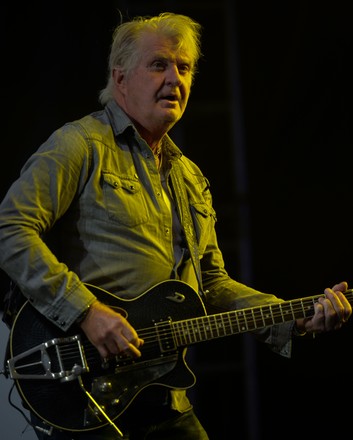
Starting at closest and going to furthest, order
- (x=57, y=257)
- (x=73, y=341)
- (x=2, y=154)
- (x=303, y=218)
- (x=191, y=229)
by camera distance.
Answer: (x=73, y=341) < (x=57, y=257) < (x=191, y=229) < (x=2, y=154) < (x=303, y=218)

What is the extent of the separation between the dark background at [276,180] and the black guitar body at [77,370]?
190 cm

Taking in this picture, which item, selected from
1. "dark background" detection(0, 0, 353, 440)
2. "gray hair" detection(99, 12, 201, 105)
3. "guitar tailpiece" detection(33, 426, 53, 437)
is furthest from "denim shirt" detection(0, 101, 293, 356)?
"dark background" detection(0, 0, 353, 440)

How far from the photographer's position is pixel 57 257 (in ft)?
8.07

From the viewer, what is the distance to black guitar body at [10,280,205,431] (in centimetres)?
221

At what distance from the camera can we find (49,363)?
7.24 feet

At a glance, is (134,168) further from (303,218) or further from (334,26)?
(334,26)

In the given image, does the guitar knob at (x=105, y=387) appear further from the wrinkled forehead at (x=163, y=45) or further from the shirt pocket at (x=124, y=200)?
the wrinkled forehead at (x=163, y=45)

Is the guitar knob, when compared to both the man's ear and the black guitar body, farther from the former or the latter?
the man's ear

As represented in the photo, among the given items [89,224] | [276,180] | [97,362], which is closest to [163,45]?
[89,224]

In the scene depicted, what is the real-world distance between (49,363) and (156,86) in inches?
42.6

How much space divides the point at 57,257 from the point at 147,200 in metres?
0.38

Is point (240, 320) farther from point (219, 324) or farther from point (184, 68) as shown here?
point (184, 68)

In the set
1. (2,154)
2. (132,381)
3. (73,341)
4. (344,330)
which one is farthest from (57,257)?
(344,330)

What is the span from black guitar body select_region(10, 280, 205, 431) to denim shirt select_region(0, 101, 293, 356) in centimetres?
7
